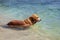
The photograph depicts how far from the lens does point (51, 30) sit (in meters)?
3.22

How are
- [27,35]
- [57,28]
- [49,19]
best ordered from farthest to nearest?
[49,19] → [57,28] → [27,35]

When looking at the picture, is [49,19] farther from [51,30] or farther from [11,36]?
[11,36]

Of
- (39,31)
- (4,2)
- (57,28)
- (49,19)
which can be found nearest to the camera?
(39,31)

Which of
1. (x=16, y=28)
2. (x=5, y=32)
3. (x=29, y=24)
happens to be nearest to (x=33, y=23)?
(x=29, y=24)

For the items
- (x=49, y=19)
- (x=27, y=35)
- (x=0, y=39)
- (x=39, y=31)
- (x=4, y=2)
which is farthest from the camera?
(x=4, y=2)

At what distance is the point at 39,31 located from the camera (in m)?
3.14

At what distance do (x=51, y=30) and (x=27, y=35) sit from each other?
539 mm

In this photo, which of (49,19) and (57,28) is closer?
(57,28)

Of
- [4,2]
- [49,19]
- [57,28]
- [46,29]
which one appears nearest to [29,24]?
[46,29]

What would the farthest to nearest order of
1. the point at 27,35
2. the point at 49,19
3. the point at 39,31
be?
1. the point at 49,19
2. the point at 39,31
3. the point at 27,35

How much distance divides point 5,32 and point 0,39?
1.06 feet

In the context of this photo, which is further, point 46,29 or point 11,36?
point 46,29

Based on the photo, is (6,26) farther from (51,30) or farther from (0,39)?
(51,30)

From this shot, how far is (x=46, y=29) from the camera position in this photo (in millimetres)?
3264
